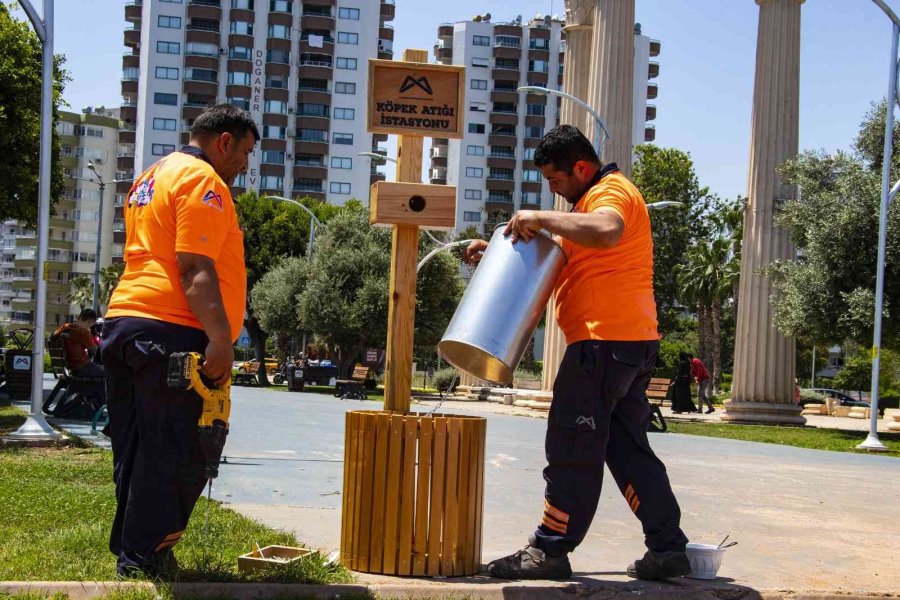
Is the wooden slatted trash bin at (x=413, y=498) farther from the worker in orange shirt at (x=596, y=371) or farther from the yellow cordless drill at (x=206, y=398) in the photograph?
the yellow cordless drill at (x=206, y=398)

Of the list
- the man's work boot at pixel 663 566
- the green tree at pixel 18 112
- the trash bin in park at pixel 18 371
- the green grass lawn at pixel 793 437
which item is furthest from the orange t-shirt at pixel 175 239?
the green grass lawn at pixel 793 437

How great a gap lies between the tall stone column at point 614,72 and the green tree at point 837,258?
4.13 metres

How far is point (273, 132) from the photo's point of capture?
111 m

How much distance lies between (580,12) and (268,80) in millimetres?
82687

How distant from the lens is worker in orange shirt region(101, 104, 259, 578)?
441 centimetres

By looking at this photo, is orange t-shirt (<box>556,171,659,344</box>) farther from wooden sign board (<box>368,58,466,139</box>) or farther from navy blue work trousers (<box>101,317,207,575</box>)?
navy blue work trousers (<box>101,317,207,575</box>)

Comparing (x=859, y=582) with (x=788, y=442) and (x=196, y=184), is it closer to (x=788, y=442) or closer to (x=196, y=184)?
(x=196, y=184)

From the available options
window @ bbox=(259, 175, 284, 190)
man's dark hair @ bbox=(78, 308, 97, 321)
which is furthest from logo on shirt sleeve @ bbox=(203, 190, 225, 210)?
window @ bbox=(259, 175, 284, 190)

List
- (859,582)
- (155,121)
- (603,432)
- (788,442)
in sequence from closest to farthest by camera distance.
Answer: (603,432)
(859,582)
(788,442)
(155,121)

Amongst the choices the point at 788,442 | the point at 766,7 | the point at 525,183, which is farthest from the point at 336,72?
the point at 788,442

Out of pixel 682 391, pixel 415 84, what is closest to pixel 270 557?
pixel 415 84

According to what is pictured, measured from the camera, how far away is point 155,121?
10831 cm

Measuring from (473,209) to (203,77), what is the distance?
3317 cm

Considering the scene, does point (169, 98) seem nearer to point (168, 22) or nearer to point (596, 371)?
point (168, 22)
